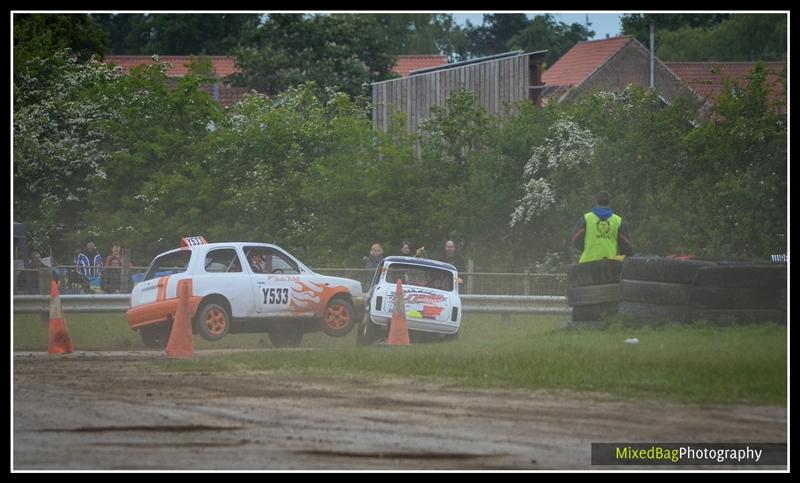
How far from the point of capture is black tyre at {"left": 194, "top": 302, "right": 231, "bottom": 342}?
66.9ft

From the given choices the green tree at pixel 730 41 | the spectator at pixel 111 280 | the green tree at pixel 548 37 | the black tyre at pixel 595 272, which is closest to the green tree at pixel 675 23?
the green tree at pixel 730 41

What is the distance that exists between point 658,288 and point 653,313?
34cm

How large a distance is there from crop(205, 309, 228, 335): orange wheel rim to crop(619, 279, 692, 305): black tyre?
241 inches

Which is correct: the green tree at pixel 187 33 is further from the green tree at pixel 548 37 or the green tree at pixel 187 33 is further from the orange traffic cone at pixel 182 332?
the orange traffic cone at pixel 182 332

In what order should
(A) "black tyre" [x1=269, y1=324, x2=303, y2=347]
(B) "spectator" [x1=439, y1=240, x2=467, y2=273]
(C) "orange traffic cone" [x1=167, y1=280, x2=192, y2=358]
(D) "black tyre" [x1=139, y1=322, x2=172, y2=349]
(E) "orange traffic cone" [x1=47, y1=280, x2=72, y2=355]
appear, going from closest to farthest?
(C) "orange traffic cone" [x1=167, y1=280, x2=192, y2=358], (E) "orange traffic cone" [x1=47, y1=280, x2=72, y2=355], (D) "black tyre" [x1=139, y1=322, x2=172, y2=349], (A) "black tyre" [x1=269, y1=324, x2=303, y2=347], (B) "spectator" [x1=439, y1=240, x2=467, y2=273]

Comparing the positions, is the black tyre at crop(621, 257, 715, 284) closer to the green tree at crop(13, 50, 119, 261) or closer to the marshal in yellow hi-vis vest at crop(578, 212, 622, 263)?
the marshal in yellow hi-vis vest at crop(578, 212, 622, 263)

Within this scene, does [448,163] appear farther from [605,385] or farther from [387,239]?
[605,385]

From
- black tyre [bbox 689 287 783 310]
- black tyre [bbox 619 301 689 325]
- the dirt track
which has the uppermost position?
black tyre [bbox 689 287 783 310]

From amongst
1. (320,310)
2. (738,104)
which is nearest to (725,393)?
(320,310)

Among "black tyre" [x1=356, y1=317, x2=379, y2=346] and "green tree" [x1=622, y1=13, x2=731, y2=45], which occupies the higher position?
"green tree" [x1=622, y1=13, x2=731, y2=45]

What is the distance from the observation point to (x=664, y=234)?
30250 mm

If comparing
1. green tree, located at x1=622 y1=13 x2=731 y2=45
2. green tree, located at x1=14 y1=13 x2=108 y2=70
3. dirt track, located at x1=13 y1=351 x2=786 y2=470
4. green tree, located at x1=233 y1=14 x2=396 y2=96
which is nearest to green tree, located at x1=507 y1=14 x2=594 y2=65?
green tree, located at x1=622 y1=13 x2=731 y2=45

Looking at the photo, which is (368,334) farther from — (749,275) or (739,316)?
(749,275)

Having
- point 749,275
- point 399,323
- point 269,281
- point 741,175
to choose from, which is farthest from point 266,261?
point 741,175
